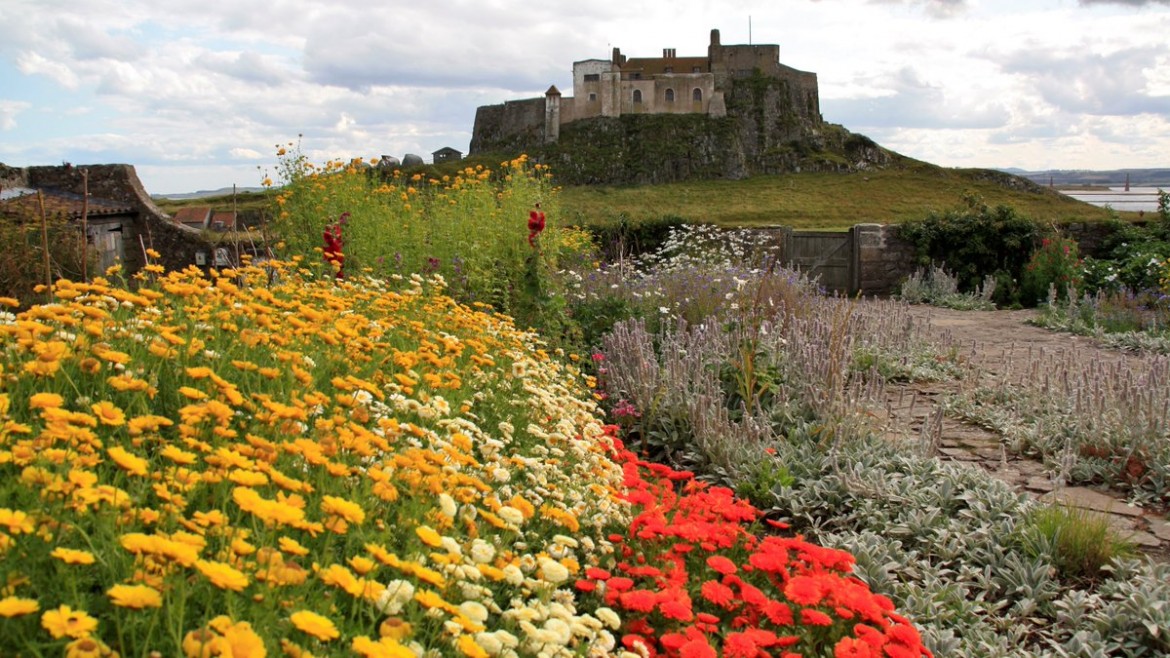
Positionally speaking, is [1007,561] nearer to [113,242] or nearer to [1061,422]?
[1061,422]

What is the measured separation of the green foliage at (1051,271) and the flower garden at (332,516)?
10.6m

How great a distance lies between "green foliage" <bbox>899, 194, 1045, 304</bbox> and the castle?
1572 inches

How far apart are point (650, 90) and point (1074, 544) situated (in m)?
52.9

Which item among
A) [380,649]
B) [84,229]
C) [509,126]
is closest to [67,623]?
[380,649]

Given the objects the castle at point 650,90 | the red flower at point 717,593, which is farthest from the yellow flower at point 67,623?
the castle at point 650,90

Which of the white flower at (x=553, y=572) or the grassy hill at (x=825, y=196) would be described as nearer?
the white flower at (x=553, y=572)

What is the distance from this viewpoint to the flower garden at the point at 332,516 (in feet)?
4.84

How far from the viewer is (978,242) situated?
1430 centimetres

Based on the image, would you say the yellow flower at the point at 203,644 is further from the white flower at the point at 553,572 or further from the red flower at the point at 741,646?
the red flower at the point at 741,646

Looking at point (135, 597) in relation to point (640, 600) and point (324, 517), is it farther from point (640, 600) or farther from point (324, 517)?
point (640, 600)

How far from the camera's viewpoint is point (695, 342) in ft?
19.4

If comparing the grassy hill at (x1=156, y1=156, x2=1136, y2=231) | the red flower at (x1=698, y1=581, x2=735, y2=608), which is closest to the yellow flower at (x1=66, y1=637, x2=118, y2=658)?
the red flower at (x1=698, y1=581, x2=735, y2=608)

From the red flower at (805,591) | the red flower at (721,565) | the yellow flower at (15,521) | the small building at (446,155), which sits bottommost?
the red flower at (805,591)

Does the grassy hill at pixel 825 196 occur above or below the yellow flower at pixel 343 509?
above
